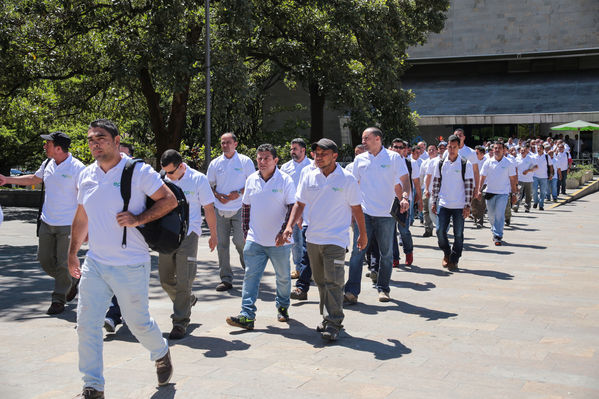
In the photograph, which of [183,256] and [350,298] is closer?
[183,256]

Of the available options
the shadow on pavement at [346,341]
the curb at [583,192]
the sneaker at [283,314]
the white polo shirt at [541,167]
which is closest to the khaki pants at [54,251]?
the shadow on pavement at [346,341]

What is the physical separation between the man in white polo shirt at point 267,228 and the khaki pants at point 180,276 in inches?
18.3

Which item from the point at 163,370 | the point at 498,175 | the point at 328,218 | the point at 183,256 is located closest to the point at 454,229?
the point at 498,175

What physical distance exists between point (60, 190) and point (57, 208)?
0.20 meters

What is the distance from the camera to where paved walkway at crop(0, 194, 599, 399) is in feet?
15.8

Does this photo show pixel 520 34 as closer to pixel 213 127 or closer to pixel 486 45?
pixel 486 45

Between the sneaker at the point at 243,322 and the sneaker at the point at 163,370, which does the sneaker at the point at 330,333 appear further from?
the sneaker at the point at 163,370

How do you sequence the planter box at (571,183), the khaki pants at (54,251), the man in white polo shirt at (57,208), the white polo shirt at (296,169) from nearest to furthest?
1. the man in white polo shirt at (57,208)
2. the khaki pants at (54,251)
3. the white polo shirt at (296,169)
4. the planter box at (571,183)

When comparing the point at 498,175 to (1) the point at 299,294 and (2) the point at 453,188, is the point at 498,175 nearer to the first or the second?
(2) the point at 453,188

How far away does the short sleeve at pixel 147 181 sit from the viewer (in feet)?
15.0

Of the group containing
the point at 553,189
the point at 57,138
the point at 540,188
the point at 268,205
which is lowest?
the point at 553,189

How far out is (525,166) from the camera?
1997 centimetres

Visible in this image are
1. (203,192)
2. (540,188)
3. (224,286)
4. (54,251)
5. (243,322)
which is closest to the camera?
(243,322)

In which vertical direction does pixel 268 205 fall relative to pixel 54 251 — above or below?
above
